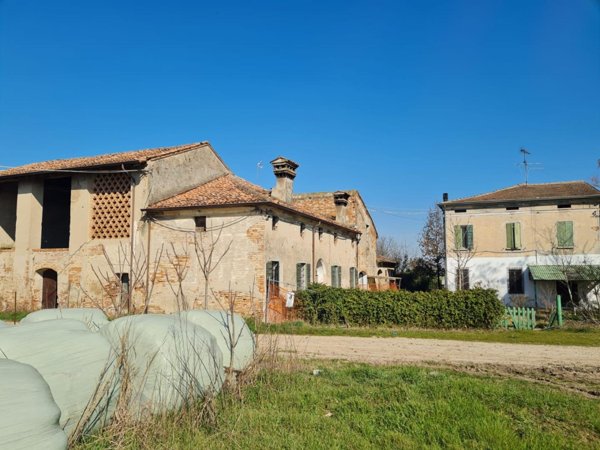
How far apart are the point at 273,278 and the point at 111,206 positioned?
7.46 meters

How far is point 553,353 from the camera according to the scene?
413 inches

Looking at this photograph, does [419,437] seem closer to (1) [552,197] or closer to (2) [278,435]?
(2) [278,435]

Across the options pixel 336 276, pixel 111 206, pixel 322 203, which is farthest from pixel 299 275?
pixel 322 203

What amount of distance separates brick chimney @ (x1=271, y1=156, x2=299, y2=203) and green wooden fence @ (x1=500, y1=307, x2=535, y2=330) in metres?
10.7

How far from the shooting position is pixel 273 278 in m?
17.8

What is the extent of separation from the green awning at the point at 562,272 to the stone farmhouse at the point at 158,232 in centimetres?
1208

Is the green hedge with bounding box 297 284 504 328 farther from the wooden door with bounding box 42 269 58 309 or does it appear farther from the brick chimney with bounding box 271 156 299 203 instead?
the wooden door with bounding box 42 269 58 309

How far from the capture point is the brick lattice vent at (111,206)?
62.1 feet

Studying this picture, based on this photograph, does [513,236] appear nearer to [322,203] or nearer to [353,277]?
[353,277]

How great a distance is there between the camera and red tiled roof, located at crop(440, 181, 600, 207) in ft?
91.0

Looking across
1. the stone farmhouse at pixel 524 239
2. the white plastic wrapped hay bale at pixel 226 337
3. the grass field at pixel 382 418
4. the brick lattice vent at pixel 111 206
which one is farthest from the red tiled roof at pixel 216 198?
the stone farmhouse at pixel 524 239

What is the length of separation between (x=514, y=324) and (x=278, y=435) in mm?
14024

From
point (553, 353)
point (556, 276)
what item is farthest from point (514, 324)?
point (556, 276)

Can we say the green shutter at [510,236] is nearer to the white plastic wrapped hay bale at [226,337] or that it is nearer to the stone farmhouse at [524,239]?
the stone farmhouse at [524,239]
